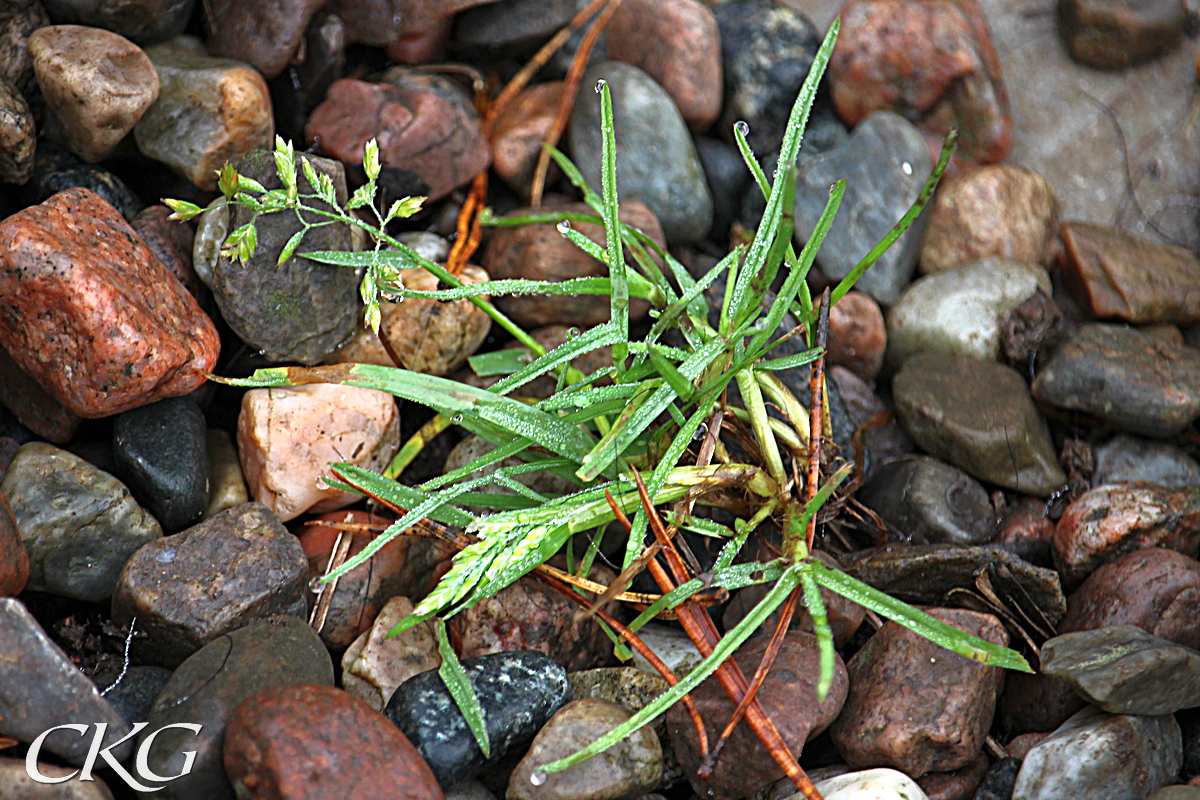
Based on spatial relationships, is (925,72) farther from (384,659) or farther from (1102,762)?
(384,659)

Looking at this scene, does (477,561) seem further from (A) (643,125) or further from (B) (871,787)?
(A) (643,125)

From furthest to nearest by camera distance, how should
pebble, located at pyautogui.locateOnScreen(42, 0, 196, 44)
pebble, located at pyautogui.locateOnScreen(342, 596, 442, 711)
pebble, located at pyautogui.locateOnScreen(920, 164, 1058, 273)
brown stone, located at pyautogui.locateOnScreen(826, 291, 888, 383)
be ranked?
pebble, located at pyautogui.locateOnScreen(920, 164, 1058, 273), brown stone, located at pyautogui.locateOnScreen(826, 291, 888, 383), pebble, located at pyautogui.locateOnScreen(42, 0, 196, 44), pebble, located at pyautogui.locateOnScreen(342, 596, 442, 711)

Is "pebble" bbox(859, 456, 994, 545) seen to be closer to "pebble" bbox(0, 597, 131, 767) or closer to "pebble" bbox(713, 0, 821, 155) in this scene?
"pebble" bbox(713, 0, 821, 155)

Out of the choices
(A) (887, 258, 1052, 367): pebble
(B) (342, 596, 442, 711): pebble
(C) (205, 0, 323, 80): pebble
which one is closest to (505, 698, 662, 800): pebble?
(B) (342, 596, 442, 711): pebble

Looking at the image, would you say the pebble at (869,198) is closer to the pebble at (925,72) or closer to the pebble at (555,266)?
the pebble at (925,72)

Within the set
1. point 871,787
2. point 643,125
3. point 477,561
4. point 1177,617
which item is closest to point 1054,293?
point 1177,617

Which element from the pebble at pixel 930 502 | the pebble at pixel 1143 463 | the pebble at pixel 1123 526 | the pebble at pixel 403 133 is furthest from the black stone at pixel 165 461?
the pebble at pixel 1143 463
